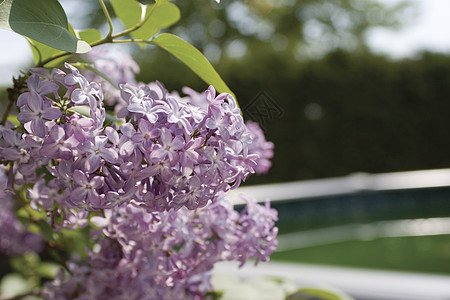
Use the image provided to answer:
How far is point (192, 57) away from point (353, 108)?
734 cm

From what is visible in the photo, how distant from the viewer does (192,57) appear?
561mm

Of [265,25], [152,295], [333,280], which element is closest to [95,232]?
[152,295]

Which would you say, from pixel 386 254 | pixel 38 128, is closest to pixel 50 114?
pixel 38 128

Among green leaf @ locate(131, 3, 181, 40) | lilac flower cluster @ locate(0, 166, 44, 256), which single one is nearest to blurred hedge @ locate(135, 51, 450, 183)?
lilac flower cluster @ locate(0, 166, 44, 256)

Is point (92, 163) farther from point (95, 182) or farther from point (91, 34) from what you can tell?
point (91, 34)

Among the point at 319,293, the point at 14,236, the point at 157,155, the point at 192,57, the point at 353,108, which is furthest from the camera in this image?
the point at 353,108

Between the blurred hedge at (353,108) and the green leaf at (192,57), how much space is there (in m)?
6.94

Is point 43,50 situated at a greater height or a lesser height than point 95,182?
greater

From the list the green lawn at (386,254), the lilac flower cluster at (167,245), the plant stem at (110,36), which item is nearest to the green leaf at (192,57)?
the plant stem at (110,36)

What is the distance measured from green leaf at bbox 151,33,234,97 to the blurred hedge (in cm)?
694

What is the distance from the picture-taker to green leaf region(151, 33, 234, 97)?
55 centimetres

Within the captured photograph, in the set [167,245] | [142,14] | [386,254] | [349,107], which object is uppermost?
[349,107]

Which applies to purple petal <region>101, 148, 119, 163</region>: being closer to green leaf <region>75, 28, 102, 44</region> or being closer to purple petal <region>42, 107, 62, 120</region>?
purple petal <region>42, 107, 62, 120</region>

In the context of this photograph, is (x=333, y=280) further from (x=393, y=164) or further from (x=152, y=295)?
(x=393, y=164)
